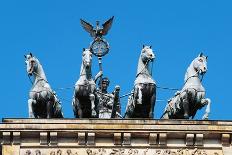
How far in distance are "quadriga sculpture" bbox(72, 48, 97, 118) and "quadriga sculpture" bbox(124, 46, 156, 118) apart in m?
1.14

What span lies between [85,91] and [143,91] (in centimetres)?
161

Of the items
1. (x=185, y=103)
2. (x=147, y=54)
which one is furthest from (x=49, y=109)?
(x=185, y=103)

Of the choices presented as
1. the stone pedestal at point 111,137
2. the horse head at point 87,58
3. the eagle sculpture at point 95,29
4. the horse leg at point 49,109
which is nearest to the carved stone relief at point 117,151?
the stone pedestal at point 111,137

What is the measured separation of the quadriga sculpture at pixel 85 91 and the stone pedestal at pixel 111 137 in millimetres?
1633

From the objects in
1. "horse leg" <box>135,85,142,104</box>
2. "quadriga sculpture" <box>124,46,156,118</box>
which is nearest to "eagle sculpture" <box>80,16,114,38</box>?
"quadriga sculpture" <box>124,46,156,118</box>

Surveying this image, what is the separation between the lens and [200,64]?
40750 millimetres

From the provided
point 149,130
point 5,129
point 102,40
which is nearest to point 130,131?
point 149,130

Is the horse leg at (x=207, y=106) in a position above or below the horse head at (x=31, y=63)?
below

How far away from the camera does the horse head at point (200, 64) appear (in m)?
40.7

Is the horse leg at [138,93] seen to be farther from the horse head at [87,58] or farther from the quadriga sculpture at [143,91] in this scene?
the horse head at [87,58]

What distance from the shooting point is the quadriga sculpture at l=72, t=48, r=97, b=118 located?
40.3 m

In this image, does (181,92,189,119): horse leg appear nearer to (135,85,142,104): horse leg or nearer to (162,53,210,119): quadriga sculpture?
(162,53,210,119): quadriga sculpture

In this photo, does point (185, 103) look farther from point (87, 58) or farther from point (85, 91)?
point (87, 58)

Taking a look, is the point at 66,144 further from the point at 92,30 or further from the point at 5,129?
the point at 92,30
